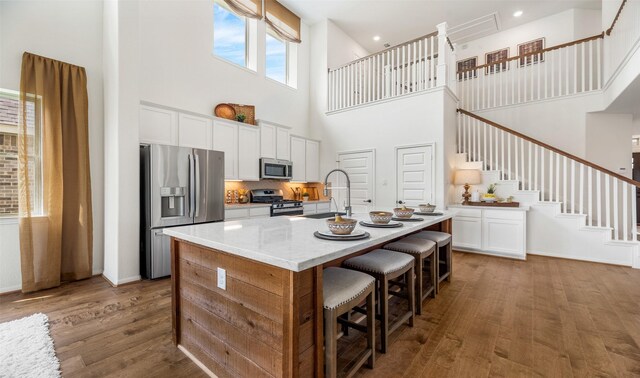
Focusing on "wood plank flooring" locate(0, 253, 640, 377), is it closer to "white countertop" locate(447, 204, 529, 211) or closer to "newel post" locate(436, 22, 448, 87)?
"white countertop" locate(447, 204, 529, 211)

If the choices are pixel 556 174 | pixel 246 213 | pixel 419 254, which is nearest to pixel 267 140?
pixel 246 213

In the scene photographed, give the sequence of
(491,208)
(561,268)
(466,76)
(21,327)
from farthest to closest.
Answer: (466,76) → (491,208) → (561,268) → (21,327)

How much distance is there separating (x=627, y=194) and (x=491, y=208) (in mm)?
1720

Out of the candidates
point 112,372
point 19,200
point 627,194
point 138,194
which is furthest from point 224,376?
point 627,194

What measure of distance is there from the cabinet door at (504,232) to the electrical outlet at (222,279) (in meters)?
4.54

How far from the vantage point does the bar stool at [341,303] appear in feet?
4.64

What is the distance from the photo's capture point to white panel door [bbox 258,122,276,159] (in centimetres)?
497

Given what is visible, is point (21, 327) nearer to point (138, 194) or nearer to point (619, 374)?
point (138, 194)

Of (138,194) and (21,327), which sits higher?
(138,194)

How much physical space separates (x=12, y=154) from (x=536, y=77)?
28.2 feet

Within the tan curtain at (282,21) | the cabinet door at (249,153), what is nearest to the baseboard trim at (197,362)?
the cabinet door at (249,153)

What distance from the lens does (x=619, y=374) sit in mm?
1661

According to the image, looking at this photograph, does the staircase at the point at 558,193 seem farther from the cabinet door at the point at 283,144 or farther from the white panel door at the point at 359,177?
the cabinet door at the point at 283,144

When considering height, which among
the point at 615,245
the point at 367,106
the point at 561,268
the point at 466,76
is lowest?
the point at 561,268
